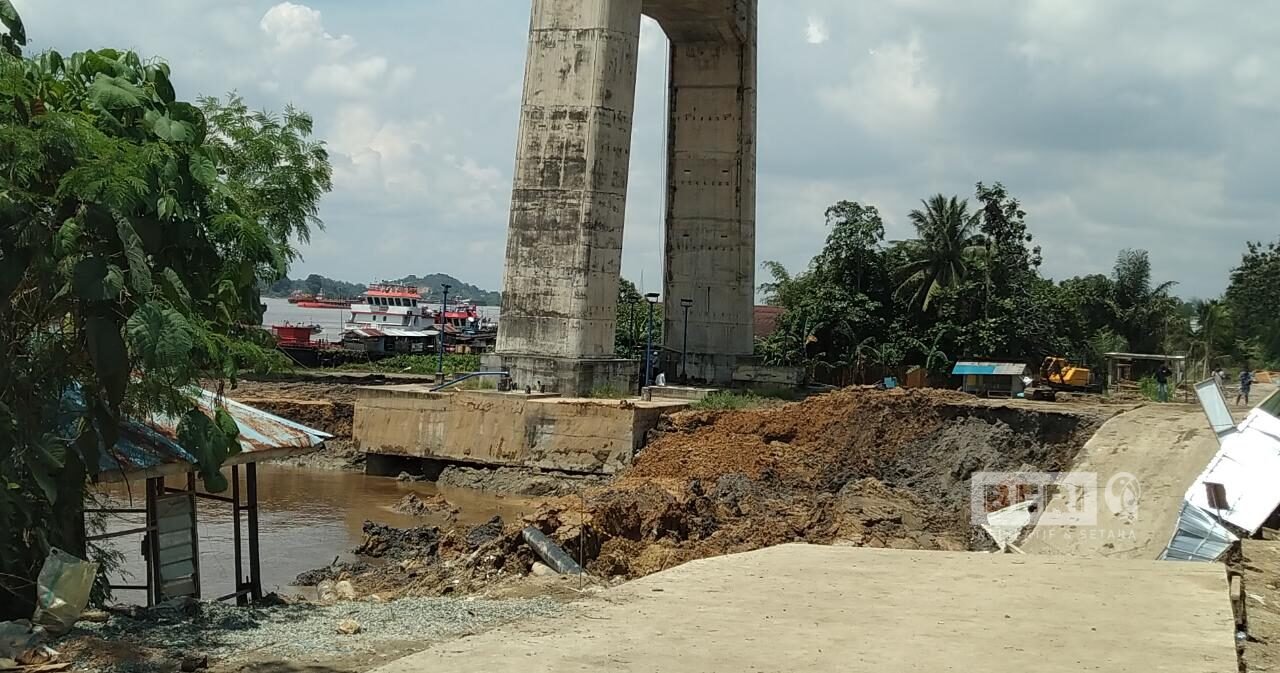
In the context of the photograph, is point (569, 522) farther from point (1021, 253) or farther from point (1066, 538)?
point (1021, 253)

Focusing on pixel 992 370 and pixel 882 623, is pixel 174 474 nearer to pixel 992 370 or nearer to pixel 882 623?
pixel 882 623

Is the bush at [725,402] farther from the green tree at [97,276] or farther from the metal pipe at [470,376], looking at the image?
the green tree at [97,276]

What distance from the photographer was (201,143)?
10.1 meters

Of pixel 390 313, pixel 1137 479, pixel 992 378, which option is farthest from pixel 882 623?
pixel 390 313

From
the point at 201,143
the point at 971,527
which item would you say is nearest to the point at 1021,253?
the point at 971,527

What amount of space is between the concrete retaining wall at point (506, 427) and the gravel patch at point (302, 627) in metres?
17.8

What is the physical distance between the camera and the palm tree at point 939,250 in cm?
4834

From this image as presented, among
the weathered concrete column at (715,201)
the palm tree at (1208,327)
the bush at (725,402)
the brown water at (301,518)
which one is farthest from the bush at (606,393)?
the palm tree at (1208,327)

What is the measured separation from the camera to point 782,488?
26.0 meters

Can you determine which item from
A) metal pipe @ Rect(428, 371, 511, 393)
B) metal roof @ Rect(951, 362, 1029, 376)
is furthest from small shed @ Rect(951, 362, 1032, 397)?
metal pipe @ Rect(428, 371, 511, 393)

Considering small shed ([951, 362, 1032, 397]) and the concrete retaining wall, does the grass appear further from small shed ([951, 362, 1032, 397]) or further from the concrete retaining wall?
small shed ([951, 362, 1032, 397])

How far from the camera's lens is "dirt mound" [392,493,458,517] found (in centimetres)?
2653

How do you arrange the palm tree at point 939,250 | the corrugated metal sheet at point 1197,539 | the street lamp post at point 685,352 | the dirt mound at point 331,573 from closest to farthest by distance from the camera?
the corrugated metal sheet at point 1197,539, the dirt mound at point 331,573, the street lamp post at point 685,352, the palm tree at point 939,250

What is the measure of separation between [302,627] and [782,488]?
1694cm
